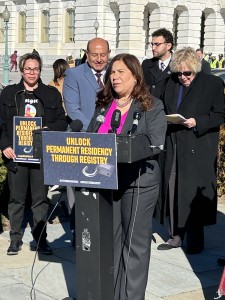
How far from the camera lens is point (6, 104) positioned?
22.5 feet

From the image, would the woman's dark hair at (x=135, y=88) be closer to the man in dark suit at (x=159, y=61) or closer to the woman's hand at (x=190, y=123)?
the woman's hand at (x=190, y=123)

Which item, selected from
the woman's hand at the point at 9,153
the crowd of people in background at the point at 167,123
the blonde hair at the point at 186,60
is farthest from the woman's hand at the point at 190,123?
the woman's hand at the point at 9,153

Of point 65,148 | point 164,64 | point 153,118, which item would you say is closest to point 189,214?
point 164,64

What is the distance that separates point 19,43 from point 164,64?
5190 centimetres

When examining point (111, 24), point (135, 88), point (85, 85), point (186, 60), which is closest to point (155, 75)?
point (186, 60)

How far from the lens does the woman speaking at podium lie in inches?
191

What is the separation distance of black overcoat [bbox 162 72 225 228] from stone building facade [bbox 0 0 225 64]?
138 ft

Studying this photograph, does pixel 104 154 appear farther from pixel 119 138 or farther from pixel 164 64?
pixel 164 64

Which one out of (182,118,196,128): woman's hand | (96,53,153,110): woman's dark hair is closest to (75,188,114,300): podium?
(96,53,153,110): woman's dark hair

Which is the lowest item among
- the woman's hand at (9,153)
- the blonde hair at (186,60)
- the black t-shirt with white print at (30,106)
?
the woman's hand at (9,153)

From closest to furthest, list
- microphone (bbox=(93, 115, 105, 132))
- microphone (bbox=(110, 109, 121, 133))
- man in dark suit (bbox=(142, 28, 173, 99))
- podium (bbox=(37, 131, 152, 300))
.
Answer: podium (bbox=(37, 131, 152, 300)) → microphone (bbox=(110, 109, 121, 133)) → microphone (bbox=(93, 115, 105, 132)) → man in dark suit (bbox=(142, 28, 173, 99))

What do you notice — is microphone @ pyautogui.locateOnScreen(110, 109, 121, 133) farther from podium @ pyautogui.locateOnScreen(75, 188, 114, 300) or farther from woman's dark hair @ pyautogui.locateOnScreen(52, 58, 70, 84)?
woman's dark hair @ pyautogui.locateOnScreen(52, 58, 70, 84)

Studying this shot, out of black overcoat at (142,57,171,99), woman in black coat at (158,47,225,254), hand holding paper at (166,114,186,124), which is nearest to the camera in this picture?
hand holding paper at (166,114,186,124)

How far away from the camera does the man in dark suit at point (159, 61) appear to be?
25.5 ft
